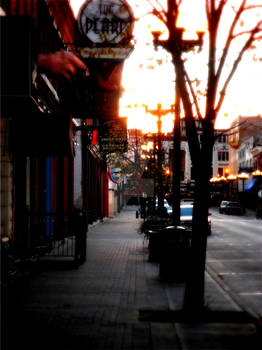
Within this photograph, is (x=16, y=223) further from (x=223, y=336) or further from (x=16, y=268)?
(x=223, y=336)

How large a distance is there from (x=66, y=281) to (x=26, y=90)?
4.94m

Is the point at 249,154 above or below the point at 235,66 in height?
above

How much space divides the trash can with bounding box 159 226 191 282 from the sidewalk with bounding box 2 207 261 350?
316 millimetres

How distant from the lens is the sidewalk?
6883 mm

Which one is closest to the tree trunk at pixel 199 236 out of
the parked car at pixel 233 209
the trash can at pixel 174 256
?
the trash can at pixel 174 256

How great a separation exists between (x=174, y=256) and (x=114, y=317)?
418 centimetres

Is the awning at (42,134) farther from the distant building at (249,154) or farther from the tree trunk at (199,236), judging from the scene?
the distant building at (249,154)

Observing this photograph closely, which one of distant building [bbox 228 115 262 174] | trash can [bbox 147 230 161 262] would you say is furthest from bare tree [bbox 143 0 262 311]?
distant building [bbox 228 115 262 174]

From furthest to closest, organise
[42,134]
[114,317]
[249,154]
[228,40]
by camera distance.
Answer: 1. [249,154]
2. [42,134]
3. [228,40]
4. [114,317]

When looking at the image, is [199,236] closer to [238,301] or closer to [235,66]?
[238,301]

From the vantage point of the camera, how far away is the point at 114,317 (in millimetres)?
8250

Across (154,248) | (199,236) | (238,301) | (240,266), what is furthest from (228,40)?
(240,266)

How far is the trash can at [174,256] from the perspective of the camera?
39.8ft

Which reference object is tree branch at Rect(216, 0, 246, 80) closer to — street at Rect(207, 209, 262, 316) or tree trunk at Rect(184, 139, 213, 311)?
tree trunk at Rect(184, 139, 213, 311)
